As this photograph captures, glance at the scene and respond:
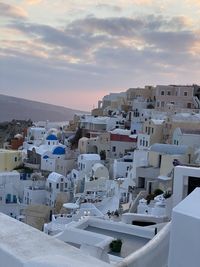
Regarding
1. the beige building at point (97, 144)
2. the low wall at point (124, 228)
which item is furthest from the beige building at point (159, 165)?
the low wall at point (124, 228)

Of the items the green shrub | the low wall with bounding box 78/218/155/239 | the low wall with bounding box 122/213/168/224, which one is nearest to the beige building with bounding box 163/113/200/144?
the green shrub

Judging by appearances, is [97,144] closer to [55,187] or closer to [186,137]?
[55,187]

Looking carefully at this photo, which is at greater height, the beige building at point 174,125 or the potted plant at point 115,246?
the beige building at point 174,125

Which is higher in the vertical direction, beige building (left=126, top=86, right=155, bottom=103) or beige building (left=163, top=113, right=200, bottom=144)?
beige building (left=126, top=86, right=155, bottom=103)

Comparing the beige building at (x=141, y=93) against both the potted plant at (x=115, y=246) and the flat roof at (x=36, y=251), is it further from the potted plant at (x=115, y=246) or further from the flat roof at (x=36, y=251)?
the flat roof at (x=36, y=251)

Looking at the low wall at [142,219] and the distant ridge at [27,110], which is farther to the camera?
the distant ridge at [27,110]

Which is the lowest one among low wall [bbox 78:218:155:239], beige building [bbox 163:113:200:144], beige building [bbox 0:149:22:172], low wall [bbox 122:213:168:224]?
beige building [bbox 0:149:22:172]

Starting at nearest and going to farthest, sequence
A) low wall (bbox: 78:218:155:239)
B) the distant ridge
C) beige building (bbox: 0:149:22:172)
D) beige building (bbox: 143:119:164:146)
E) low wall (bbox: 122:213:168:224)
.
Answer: low wall (bbox: 78:218:155:239), low wall (bbox: 122:213:168:224), beige building (bbox: 143:119:164:146), beige building (bbox: 0:149:22:172), the distant ridge

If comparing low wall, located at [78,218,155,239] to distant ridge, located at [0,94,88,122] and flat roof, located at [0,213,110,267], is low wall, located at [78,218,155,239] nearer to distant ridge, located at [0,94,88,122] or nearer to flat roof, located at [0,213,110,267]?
flat roof, located at [0,213,110,267]

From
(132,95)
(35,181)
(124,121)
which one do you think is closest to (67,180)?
(35,181)

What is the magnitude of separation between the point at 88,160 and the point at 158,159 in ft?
18.7

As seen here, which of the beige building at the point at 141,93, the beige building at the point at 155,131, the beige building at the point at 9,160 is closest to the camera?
the beige building at the point at 155,131

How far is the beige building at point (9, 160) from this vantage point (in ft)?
84.2

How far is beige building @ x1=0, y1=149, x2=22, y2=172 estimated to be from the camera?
25.7 metres
